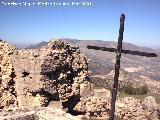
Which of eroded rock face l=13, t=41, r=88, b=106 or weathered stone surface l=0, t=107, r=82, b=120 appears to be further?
eroded rock face l=13, t=41, r=88, b=106

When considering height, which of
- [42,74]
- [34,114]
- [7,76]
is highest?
[42,74]

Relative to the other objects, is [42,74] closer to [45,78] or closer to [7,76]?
[45,78]

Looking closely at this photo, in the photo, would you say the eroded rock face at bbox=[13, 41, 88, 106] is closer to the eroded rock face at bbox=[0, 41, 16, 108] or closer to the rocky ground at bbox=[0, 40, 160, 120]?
the rocky ground at bbox=[0, 40, 160, 120]

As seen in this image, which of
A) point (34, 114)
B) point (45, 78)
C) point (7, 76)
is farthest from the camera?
point (7, 76)

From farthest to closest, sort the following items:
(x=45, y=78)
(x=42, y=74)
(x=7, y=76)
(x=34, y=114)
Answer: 1. (x=7, y=76)
2. (x=45, y=78)
3. (x=42, y=74)
4. (x=34, y=114)

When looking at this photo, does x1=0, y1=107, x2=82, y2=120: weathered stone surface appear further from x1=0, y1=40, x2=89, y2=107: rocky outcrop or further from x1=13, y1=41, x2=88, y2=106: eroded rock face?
x1=13, y1=41, x2=88, y2=106: eroded rock face

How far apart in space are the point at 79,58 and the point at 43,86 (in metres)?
5.08

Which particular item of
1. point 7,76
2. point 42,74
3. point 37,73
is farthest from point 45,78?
point 7,76

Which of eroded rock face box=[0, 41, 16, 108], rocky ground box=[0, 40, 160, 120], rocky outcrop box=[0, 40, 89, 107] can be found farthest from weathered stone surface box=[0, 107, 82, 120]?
eroded rock face box=[0, 41, 16, 108]

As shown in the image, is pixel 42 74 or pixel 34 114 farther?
pixel 42 74

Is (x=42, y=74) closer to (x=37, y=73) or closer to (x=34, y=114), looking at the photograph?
(x=37, y=73)

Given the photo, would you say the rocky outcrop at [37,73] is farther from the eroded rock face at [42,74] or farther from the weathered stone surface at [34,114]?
the weathered stone surface at [34,114]

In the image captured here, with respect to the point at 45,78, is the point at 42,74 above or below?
above

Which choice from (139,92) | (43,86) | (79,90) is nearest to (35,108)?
(43,86)
